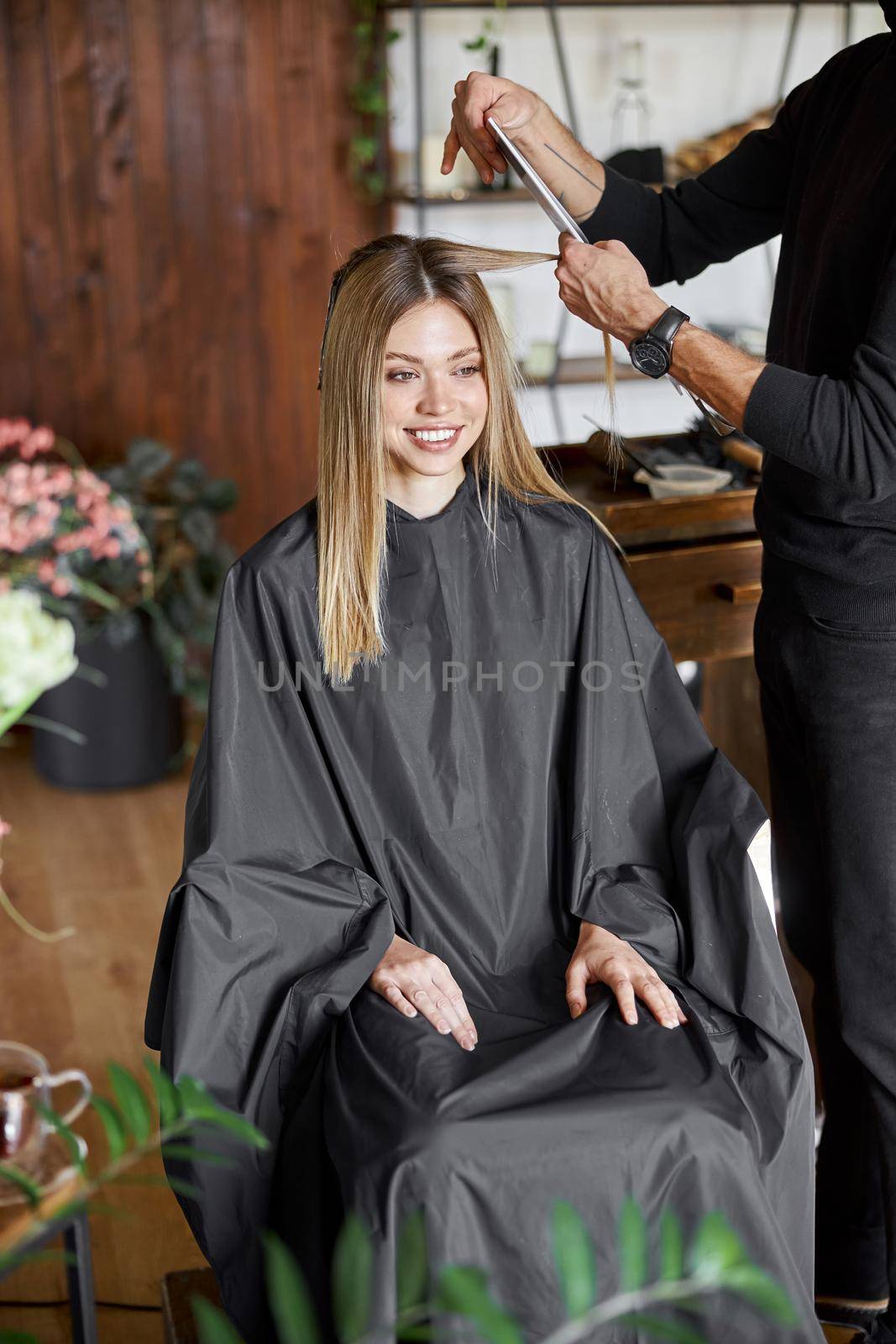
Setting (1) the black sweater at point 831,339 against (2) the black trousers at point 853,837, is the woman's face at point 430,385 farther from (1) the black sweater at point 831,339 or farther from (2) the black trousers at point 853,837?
(2) the black trousers at point 853,837

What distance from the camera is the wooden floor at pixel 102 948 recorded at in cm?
207

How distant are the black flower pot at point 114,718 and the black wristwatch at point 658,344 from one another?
2233 millimetres

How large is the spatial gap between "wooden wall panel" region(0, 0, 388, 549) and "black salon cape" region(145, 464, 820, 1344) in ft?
7.79

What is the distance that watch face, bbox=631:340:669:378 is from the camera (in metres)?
1.67

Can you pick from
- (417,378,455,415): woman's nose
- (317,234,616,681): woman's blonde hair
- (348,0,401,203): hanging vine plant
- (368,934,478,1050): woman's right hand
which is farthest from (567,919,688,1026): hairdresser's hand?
(348,0,401,203): hanging vine plant

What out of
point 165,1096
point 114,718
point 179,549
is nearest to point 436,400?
point 165,1096

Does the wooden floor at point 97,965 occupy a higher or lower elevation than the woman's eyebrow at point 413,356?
lower

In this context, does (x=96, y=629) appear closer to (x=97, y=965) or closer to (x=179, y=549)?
(x=179, y=549)

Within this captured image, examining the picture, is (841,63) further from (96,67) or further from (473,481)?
(96,67)

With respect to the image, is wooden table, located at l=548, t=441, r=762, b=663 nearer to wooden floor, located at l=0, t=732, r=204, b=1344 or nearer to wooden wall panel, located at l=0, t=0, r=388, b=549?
wooden floor, located at l=0, t=732, r=204, b=1344

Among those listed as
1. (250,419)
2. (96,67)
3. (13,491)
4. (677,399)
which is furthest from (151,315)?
(677,399)

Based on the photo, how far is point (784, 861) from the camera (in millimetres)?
1999

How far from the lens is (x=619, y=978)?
5.20 feet

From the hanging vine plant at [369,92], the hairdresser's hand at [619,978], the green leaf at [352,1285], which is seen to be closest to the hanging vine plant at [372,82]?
the hanging vine plant at [369,92]
